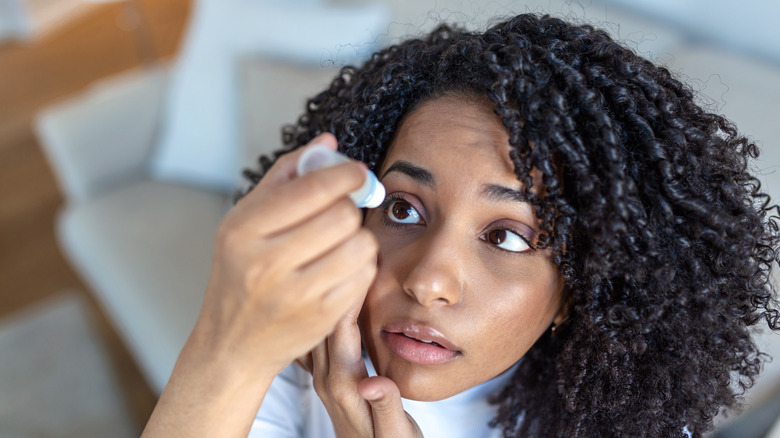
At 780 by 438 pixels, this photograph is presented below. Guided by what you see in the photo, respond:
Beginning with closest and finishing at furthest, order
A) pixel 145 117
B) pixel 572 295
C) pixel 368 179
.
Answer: pixel 368 179 → pixel 572 295 → pixel 145 117

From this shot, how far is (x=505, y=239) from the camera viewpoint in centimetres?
89

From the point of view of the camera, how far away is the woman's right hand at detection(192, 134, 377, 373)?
1.98ft

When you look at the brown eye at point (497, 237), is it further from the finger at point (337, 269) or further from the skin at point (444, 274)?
the finger at point (337, 269)

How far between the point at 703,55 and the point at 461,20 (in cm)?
60

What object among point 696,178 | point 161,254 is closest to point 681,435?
point 696,178

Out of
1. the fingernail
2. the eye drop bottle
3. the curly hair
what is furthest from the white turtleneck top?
the eye drop bottle

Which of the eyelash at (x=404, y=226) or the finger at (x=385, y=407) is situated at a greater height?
the eyelash at (x=404, y=226)

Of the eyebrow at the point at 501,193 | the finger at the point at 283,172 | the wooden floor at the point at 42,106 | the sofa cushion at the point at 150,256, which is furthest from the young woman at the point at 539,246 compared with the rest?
the wooden floor at the point at 42,106

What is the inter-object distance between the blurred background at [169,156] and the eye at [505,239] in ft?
2.35

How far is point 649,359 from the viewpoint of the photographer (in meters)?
0.99

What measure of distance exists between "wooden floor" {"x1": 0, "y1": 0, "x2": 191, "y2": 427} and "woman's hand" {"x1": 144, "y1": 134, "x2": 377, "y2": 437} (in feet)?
4.80

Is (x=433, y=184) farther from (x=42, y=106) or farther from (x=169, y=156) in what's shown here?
(x=42, y=106)

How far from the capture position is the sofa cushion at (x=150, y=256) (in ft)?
5.61

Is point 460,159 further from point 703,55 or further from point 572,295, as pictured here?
point 703,55
